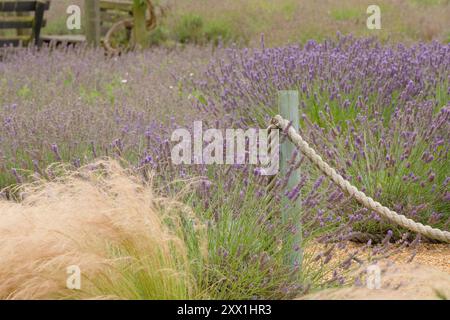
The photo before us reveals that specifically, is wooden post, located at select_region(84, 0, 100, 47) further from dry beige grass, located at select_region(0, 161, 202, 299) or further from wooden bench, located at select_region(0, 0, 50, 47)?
dry beige grass, located at select_region(0, 161, 202, 299)

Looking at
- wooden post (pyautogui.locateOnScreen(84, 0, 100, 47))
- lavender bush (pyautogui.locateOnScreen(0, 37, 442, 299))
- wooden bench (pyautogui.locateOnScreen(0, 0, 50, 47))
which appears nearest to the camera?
lavender bush (pyautogui.locateOnScreen(0, 37, 442, 299))

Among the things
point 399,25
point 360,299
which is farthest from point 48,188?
point 399,25

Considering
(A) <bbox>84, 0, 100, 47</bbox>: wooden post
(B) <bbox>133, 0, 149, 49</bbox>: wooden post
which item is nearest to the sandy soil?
(A) <bbox>84, 0, 100, 47</bbox>: wooden post

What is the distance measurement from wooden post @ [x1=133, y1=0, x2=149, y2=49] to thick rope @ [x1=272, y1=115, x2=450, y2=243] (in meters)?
8.29

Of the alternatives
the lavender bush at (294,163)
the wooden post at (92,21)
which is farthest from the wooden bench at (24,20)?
the lavender bush at (294,163)

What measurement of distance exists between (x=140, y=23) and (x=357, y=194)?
8.96 m

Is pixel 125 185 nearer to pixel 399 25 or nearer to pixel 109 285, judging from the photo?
pixel 109 285

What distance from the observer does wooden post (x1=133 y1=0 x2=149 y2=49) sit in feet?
38.2

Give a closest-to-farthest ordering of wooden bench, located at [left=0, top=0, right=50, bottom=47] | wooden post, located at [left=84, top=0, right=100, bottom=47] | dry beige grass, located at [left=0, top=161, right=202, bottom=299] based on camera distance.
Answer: dry beige grass, located at [left=0, top=161, right=202, bottom=299] < wooden post, located at [left=84, top=0, right=100, bottom=47] < wooden bench, located at [left=0, top=0, right=50, bottom=47]

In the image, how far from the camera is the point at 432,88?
5.29m

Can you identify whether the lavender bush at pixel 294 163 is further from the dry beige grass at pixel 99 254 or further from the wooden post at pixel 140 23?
the wooden post at pixel 140 23

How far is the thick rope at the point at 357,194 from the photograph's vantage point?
3.37 metres

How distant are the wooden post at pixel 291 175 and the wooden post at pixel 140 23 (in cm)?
819

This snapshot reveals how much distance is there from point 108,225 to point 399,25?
38.3ft
